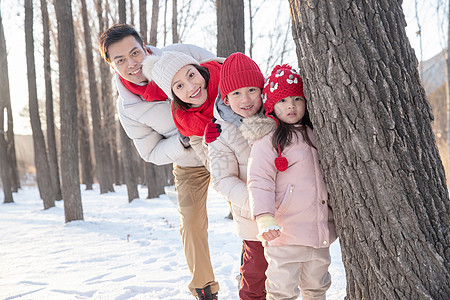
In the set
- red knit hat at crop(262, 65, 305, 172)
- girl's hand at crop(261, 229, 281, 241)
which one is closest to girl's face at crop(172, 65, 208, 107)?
red knit hat at crop(262, 65, 305, 172)

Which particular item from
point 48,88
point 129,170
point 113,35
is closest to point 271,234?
point 113,35

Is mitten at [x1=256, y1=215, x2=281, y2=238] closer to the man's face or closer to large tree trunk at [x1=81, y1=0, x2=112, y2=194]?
the man's face

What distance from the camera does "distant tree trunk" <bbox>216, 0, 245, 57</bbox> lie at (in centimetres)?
574

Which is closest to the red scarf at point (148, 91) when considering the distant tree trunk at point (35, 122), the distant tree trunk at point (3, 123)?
the distant tree trunk at point (35, 122)

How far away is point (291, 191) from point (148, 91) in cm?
135

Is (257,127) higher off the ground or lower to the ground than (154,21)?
lower

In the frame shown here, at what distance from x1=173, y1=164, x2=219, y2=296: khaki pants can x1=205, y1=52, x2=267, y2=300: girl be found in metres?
0.60

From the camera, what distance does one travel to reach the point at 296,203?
1951mm

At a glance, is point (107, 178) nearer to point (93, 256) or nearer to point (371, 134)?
point (93, 256)

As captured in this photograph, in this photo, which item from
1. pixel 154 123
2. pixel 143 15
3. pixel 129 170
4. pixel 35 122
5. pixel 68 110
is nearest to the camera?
pixel 154 123

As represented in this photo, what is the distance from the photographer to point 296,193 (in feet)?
6.42

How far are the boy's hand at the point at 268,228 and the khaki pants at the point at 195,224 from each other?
3.48ft

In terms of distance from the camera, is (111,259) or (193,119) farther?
(111,259)

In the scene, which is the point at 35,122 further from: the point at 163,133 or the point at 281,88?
the point at 281,88
